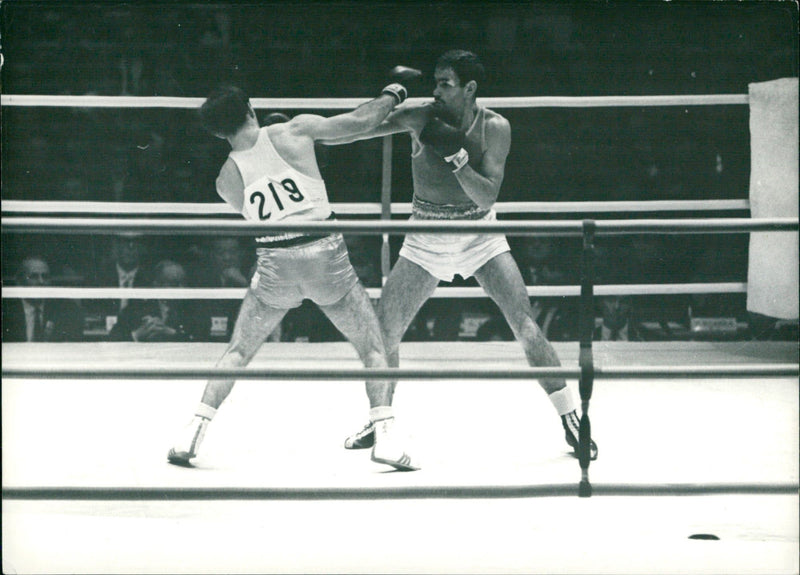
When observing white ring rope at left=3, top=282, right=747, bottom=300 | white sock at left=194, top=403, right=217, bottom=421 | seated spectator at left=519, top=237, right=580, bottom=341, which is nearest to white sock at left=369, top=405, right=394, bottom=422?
white sock at left=194, top=403, right=217, bottom=421

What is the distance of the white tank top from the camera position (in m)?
2.39

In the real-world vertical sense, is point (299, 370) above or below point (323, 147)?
below

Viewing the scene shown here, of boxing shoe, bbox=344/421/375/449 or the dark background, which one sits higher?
the dark background

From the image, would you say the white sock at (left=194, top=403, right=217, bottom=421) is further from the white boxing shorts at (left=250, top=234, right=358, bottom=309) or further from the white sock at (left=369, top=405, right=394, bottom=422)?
the white sock at (left=369, top=405, right=394, bottom=422)

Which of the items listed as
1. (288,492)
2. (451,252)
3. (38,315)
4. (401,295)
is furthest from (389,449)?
(38,315)

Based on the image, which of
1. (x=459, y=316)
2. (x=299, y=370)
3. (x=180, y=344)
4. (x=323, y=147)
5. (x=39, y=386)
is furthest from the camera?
(x=323, y=147)

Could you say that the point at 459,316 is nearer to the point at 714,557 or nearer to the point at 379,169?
the point at 379,169

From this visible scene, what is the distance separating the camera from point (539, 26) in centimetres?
489

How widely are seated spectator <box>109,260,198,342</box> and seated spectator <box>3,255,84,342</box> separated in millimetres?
247

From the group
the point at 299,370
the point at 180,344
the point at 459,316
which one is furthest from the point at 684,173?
the point at 299,370

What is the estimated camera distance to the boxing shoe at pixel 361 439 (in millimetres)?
2588

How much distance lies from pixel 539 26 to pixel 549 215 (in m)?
0.99

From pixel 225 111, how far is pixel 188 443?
0.84m

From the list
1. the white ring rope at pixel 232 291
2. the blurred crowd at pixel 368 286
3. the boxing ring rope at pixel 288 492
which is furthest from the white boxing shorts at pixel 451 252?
the blurred crowd at pixel 368 286
